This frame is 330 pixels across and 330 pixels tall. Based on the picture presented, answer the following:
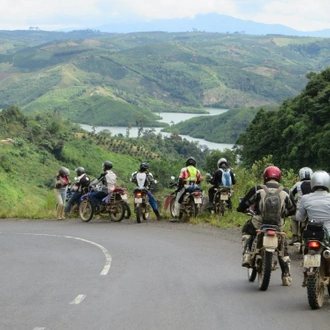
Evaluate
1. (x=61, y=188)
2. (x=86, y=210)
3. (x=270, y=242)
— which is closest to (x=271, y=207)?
(x=270, y=242)

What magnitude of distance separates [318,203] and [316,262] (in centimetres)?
84

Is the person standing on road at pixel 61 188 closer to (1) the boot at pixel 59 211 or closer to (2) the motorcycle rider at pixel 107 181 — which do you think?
(1) the boot at pixel 59 211

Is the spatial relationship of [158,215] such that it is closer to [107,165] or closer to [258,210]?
[107,165]

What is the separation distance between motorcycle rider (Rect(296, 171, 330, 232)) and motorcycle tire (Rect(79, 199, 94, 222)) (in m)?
10.4

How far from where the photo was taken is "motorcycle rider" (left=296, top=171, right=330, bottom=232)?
26.3ft

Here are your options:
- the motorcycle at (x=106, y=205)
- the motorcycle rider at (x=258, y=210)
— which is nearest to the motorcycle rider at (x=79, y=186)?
the motorcycle at (x=106, y=205)

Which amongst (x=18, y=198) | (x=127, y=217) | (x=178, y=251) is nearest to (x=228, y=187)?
(x=127, y=217)

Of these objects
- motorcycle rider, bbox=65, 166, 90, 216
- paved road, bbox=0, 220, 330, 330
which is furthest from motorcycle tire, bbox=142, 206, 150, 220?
paved road, bbox=0, 220, 330, 330

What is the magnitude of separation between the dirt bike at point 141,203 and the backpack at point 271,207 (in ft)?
27.9

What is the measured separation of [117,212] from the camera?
58.9ft

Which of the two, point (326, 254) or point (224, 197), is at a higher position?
point (326, 254)

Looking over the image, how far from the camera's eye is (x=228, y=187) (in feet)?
55.8

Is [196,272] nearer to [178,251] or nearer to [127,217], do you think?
[178,251]

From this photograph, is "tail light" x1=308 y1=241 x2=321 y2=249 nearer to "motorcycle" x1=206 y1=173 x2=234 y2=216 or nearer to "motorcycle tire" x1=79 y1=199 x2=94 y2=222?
"motorcycle" x1=206 y1=173 x2=234 y2=216
